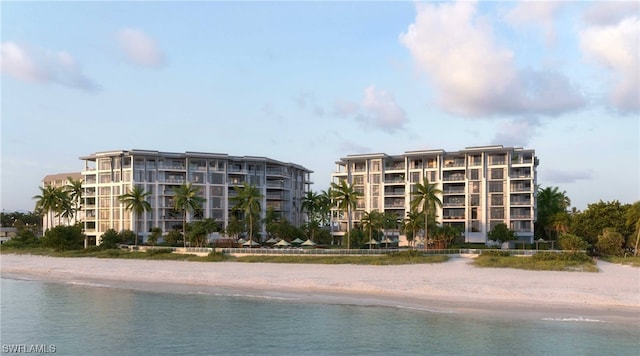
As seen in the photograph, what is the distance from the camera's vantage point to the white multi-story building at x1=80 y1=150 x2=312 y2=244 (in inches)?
3969

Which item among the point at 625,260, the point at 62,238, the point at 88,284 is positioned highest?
the point at 62,238

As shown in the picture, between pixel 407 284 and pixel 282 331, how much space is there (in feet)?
55.8

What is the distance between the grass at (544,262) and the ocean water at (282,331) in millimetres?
20529

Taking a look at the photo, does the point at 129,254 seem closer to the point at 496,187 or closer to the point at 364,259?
the point at 364,259

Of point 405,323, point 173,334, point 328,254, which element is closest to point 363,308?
point 405,323

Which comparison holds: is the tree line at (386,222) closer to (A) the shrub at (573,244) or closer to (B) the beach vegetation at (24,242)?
(A) the shrub at (573,244)

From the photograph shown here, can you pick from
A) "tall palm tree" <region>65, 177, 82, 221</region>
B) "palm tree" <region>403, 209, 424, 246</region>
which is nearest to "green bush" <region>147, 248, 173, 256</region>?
"palm tree" <region>403, 209, 424, 246</region>

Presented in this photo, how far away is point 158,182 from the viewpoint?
333 feet

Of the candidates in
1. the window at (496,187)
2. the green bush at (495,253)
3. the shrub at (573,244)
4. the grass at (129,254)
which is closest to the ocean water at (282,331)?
the grass at (129,254)

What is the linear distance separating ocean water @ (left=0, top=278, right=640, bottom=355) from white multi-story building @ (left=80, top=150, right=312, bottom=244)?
62498mm

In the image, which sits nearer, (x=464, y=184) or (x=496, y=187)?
(x=496, y=187)

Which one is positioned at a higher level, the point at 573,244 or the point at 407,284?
the point at 573,244

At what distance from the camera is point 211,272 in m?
54.0

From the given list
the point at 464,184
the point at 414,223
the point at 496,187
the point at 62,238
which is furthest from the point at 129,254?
the point at 496,187
